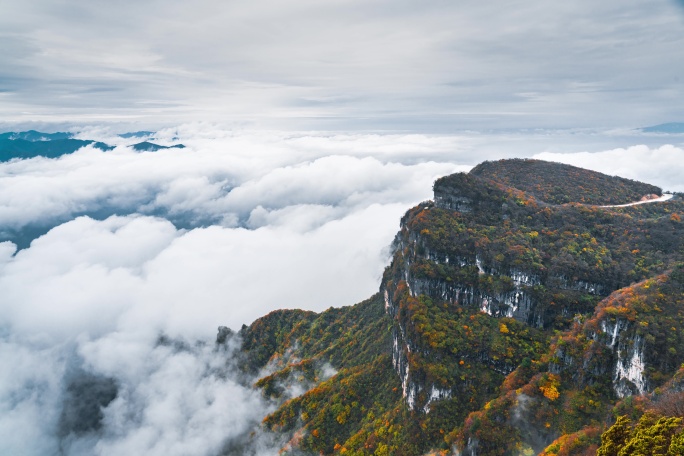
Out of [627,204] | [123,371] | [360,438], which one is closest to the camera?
[360,438]

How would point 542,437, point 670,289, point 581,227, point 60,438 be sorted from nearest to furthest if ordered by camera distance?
1. point 542,437
2. point 670,289
3. point 581,227
4. point 60,438

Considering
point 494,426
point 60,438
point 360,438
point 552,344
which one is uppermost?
point 552,344

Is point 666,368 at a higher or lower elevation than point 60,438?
higher

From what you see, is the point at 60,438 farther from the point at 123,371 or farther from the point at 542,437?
the point at 542,437

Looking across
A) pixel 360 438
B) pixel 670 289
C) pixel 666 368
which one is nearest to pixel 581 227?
pixel 670 289

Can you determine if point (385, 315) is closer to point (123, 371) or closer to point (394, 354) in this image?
point (394, 354)

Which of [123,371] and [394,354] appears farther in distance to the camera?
[123,371]
